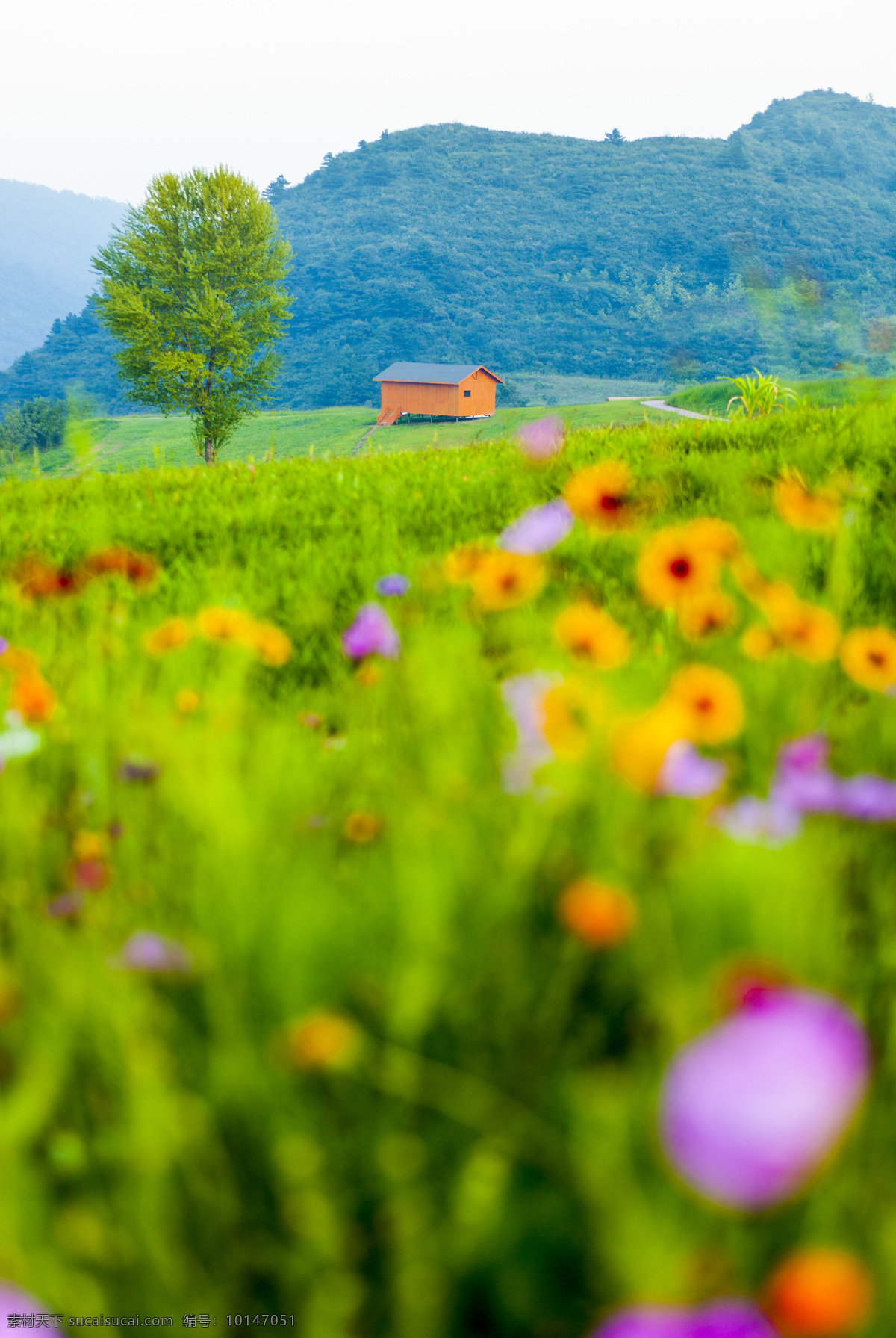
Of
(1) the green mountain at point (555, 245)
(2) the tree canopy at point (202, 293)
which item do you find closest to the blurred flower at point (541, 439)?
(2) the tree canopy at point (202, 293)

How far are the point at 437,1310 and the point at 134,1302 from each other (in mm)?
199

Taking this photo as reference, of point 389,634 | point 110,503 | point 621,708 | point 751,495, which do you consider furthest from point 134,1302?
point 110,503

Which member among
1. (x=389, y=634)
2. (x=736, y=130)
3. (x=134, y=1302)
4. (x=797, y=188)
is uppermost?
(x=736, y=130)

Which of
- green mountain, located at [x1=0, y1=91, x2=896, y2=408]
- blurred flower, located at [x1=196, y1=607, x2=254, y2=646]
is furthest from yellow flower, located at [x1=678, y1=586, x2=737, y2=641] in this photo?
green mountain, located at [x1=0, y1=91, x2=896, y2=408]

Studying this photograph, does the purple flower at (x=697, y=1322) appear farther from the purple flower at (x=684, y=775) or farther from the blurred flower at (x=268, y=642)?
the blurred flower at (x=268, y=642)

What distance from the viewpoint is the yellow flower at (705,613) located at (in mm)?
1414

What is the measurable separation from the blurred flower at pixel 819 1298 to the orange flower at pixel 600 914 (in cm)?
26

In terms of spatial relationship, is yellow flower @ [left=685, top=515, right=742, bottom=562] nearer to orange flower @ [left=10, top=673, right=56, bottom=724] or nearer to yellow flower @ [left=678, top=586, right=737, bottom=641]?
yellow flower @ [left=678, top=586, right=737, bottom=641]

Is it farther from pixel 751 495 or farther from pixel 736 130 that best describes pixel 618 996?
pixel 736 130

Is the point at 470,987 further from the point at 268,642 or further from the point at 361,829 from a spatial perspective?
the point at 268,642

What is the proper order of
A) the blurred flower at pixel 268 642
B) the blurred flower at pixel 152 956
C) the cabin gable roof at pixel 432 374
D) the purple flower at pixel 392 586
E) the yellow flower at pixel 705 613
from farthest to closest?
the cabin gable roof at pixel 432 374, the purple flower at pixel 392 586, the blurred flower at pixel 268 642, the yellow flower at pixel 705 613, the blurred flower at pixel 152 956

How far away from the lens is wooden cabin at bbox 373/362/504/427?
230 ft

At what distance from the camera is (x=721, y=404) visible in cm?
4388

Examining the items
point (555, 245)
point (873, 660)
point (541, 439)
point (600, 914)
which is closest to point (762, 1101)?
point (600, 914)
